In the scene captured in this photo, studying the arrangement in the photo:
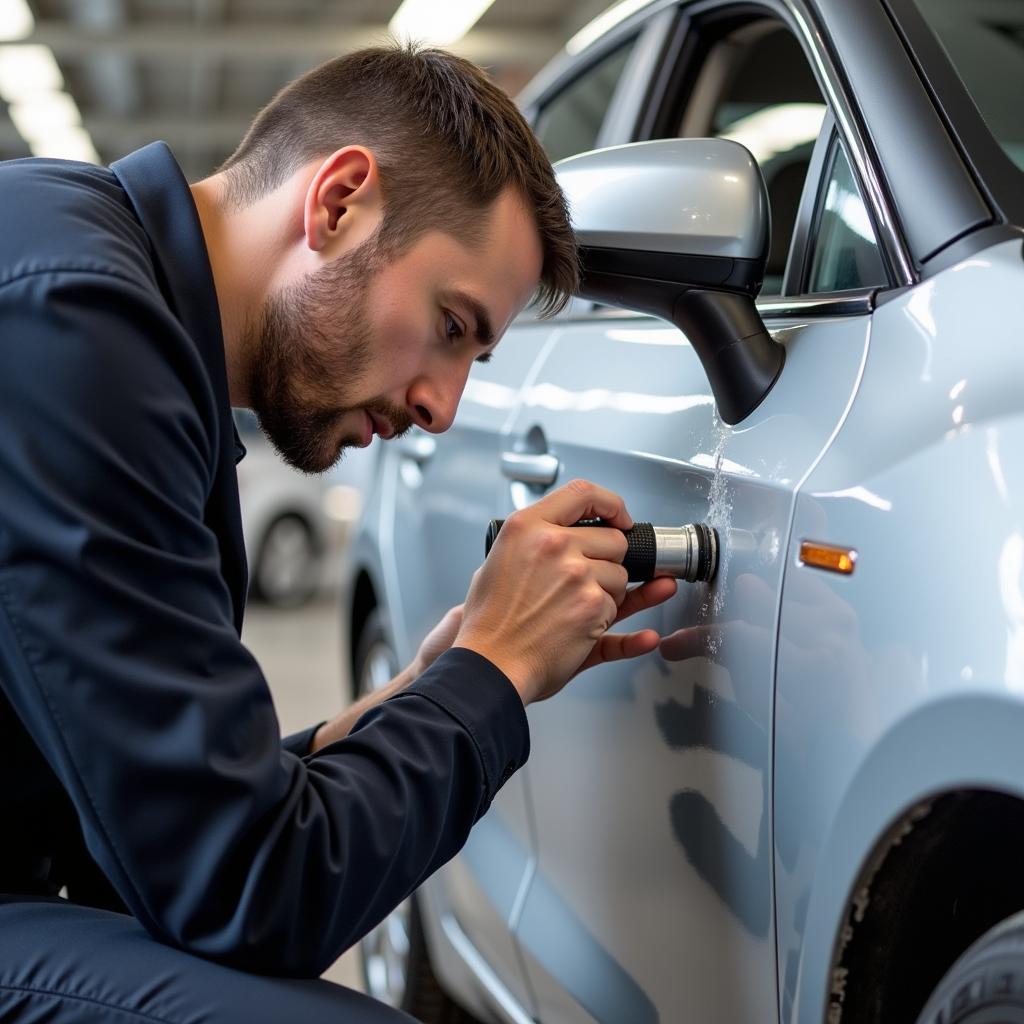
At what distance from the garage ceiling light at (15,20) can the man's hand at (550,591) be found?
29.7 feet

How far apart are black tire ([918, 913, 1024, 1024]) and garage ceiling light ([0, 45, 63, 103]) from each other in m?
10.4

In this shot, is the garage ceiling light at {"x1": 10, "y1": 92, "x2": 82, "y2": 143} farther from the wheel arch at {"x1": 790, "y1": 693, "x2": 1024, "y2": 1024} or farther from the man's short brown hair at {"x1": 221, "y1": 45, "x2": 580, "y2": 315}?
the wheel arch at {"x1": 790, "y1": 693, "x2": 1024, "y2": 1024}

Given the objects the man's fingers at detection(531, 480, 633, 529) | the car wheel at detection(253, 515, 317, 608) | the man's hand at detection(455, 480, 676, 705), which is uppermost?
the man's fingers at detection(531, 480, 633, 529)

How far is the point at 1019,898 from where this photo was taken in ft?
3.16

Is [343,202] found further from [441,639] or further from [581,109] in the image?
[581,109]

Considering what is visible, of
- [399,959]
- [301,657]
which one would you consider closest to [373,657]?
[399,959]

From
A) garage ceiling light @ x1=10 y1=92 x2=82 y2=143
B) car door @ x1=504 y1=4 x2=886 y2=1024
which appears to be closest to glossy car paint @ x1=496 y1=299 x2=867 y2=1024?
car door @ x1=504 y1=4 x2=886 y2=1024

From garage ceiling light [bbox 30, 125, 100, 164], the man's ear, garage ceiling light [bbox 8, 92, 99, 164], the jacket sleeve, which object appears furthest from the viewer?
garage ceiling light [bbox 30, 125, 100, 164]

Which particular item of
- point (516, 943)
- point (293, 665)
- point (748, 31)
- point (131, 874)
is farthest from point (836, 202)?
point (293, 665)

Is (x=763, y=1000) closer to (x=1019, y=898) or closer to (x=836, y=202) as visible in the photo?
(x=1019, y=898)

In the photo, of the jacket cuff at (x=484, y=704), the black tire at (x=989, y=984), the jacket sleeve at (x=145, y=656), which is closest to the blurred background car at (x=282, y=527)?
the jacket cuff at (x=484, y=704)

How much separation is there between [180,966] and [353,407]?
497mm

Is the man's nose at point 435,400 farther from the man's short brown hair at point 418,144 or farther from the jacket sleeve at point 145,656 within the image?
the jacket sleeve at point 145,656

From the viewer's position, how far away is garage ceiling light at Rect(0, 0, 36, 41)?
9070mm
